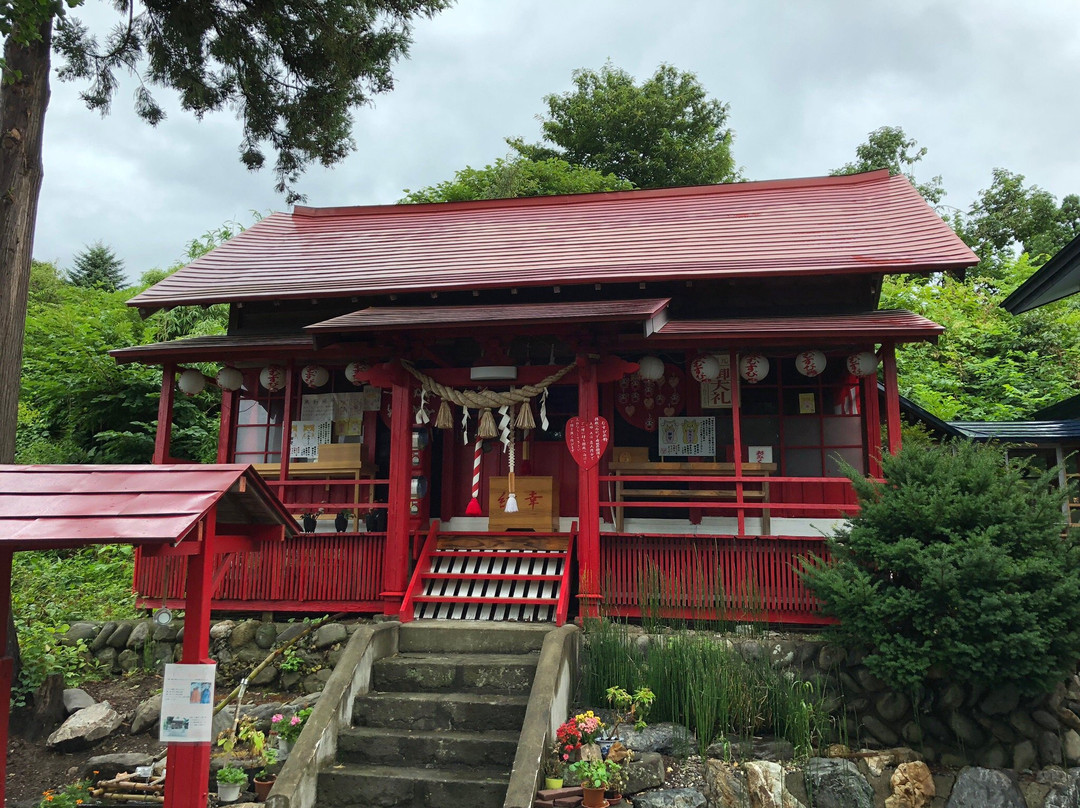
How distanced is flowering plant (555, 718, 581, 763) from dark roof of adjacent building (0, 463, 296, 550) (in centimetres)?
309

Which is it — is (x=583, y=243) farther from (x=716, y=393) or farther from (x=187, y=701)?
(x=187, y=701)

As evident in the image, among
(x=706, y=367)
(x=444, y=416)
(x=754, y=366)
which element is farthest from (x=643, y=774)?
(x=754, y=366)

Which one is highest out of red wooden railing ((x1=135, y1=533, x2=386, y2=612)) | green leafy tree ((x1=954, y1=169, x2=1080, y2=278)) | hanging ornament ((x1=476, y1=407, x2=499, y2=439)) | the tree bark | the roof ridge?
green leafy tree ((x1=954, y1=169, x2=1080, y2=278))

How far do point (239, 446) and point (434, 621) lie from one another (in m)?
4.97

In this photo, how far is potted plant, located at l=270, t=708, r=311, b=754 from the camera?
693cm

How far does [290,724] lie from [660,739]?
316 centimetres

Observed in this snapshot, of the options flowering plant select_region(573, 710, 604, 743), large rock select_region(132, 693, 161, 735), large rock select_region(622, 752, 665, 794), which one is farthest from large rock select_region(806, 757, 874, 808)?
large rock select_region(132, 693, 161, 735)

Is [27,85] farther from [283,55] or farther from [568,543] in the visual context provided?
[568,543]

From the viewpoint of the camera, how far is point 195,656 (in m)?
4.96

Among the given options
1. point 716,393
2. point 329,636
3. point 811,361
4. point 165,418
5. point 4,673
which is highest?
point 811,361

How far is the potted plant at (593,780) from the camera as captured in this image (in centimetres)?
592

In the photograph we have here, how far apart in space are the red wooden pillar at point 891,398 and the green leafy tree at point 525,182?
52.8ft

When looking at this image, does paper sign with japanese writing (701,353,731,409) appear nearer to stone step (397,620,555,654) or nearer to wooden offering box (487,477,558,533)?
wooden offering box (487,477,558,533)

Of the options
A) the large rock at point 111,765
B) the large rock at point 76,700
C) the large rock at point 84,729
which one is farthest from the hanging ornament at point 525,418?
the large rock at point 76,700
